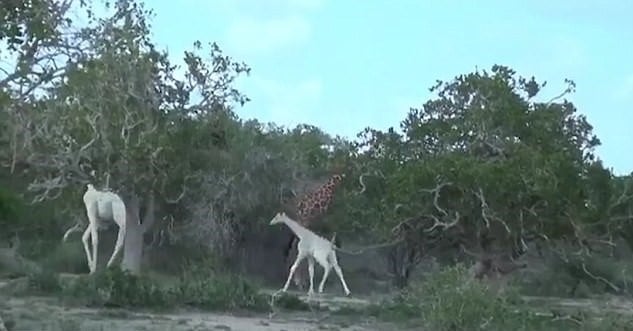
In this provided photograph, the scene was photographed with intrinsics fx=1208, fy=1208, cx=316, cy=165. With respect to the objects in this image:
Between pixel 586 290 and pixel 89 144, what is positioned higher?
pixel 89 144

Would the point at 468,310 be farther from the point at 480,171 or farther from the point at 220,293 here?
the point at 480,171

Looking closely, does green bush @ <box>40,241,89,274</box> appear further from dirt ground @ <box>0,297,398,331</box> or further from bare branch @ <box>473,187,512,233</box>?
dirt ground @ <box>0,297,398,331</box>

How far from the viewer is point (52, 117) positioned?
29.9m

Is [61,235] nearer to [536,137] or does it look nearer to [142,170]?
[142,170]

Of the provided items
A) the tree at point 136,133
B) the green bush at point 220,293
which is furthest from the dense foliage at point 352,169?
the green bush at point 220,293

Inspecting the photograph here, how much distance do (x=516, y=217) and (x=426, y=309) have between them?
12222 millimetres

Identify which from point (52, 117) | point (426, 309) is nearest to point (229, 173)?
point (52, 117)

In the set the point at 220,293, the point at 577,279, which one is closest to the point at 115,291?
the point at 220,293

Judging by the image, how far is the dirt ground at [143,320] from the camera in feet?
59.4

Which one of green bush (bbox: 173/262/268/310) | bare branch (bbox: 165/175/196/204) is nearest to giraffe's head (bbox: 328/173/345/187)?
bare branch (bbox: 165/175/196/204)

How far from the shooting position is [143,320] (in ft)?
66.2

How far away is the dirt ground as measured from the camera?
712 inches

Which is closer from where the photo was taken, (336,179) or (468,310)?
(468,310)

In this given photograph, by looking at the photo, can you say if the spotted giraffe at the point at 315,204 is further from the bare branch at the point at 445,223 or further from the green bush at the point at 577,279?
the green bush at the point at 577,279
